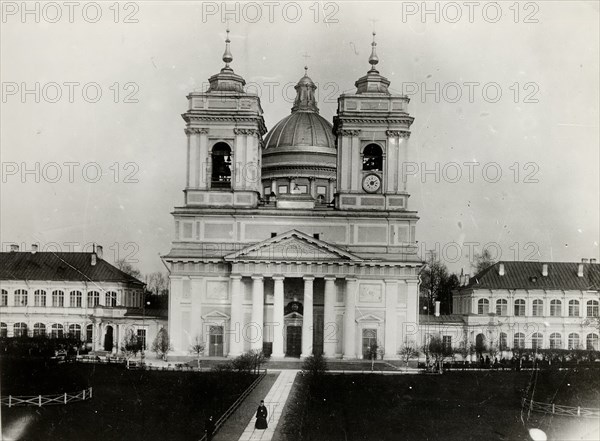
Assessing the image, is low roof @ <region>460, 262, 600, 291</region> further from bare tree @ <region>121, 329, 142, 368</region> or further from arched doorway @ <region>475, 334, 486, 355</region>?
bare tree @ <region>121, 329, 142, 368</region>

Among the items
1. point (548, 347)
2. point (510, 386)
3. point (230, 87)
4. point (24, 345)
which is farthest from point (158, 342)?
point (548, 347)

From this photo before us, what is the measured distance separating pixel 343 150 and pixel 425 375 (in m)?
16.7

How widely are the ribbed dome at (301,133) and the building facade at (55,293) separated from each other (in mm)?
16613

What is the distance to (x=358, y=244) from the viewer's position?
50906 millimetres

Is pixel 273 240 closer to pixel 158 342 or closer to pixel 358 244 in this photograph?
pixel 358 244

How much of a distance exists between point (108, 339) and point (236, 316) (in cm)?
1157

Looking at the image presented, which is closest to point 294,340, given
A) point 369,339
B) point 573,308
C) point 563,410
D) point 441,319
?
point 369,339

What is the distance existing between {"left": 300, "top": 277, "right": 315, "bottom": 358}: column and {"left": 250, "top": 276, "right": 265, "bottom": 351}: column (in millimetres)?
2747

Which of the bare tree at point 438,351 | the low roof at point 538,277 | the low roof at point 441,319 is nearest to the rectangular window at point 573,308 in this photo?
the low roof at point 538,277

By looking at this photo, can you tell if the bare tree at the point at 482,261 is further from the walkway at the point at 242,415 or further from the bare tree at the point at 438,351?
the walkway at the point at 242,415

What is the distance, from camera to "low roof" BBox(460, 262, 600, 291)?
60438 mm

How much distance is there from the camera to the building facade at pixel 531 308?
56.4 meters

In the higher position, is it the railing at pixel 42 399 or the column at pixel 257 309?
the column at pixel 257 309

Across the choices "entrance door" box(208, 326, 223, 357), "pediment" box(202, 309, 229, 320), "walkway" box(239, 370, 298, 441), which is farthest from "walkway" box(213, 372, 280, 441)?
"pediment" box(202, 309, 229, 320)
